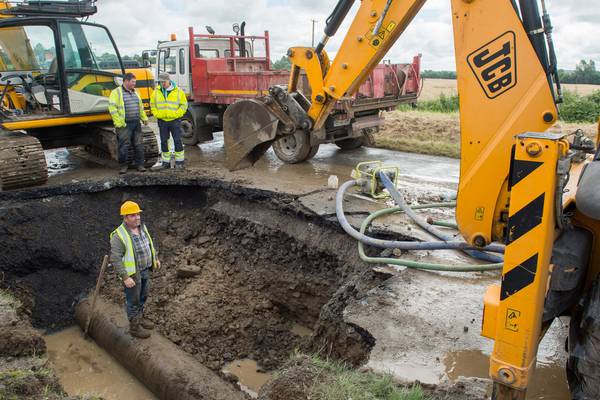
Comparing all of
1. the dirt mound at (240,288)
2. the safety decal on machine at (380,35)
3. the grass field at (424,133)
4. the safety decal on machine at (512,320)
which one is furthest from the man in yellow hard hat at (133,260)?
the grass field at (424,133)

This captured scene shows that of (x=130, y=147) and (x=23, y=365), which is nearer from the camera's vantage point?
(x=23, y=365)

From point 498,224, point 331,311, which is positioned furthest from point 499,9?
point 331,311

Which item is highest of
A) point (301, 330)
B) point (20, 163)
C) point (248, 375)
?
point (20, 163)

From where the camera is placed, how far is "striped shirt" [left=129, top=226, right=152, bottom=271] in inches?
219

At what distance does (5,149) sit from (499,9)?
286 inches

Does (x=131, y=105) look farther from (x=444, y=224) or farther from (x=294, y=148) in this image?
(x=444, y=224)

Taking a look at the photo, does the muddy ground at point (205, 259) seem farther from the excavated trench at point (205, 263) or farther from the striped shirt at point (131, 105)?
the striped shirt at point (131, 105)

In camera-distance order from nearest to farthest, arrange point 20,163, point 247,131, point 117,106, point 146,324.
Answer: point 146,324 < point 247,131 < point 20,163 < point 117,106

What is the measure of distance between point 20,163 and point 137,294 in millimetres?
3348

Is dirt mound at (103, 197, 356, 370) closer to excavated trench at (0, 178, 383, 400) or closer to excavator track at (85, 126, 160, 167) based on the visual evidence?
excavated trench at (0, 178, 383, 400)

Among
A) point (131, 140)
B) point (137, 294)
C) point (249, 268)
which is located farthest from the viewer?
point (131, 140)

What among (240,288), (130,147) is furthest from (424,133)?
(240,288)

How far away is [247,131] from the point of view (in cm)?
637

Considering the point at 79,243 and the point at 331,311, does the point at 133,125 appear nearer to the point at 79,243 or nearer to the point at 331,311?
the point at 79,243
